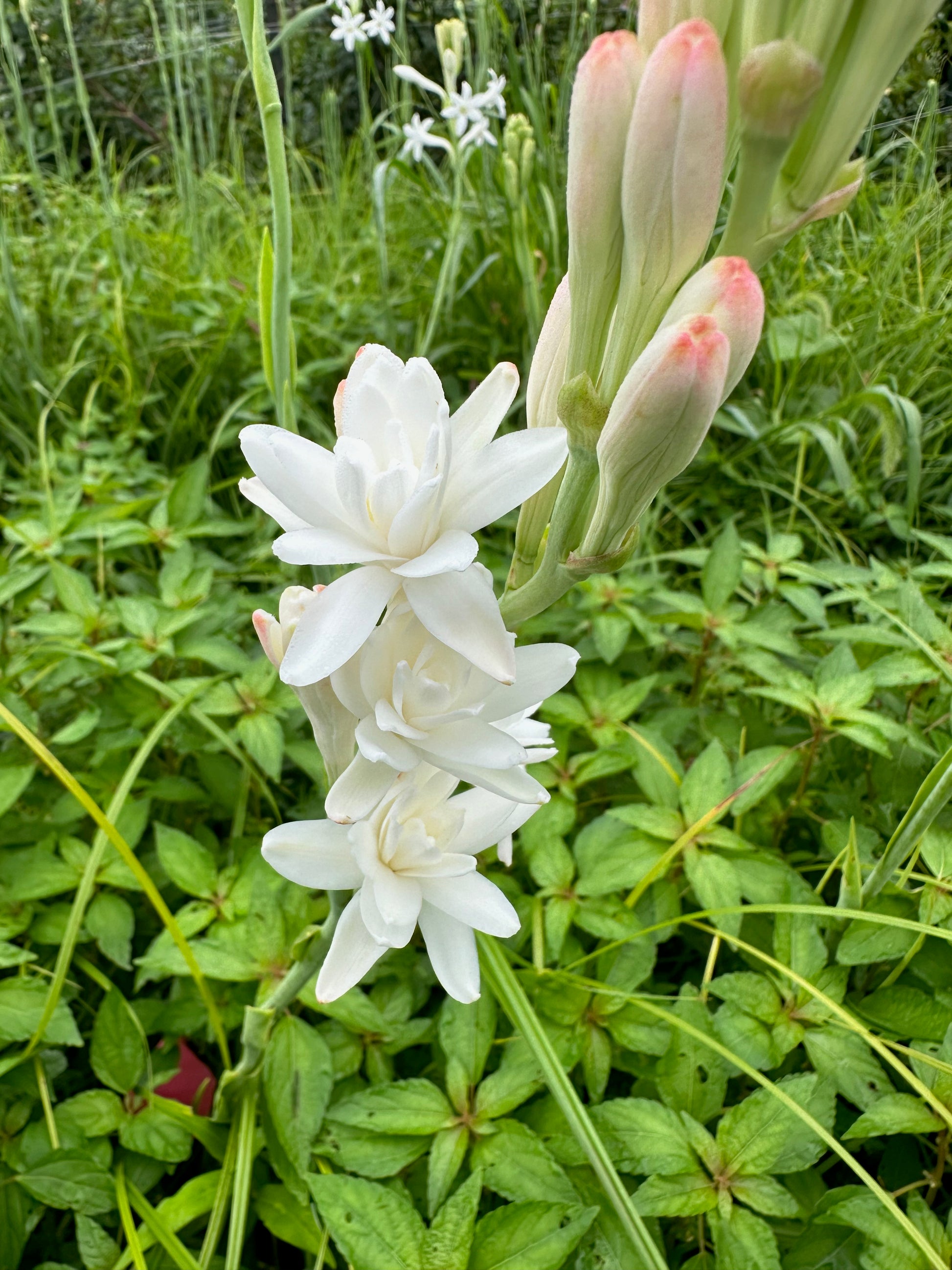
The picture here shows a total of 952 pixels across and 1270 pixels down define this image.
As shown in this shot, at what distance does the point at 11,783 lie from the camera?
3.18 ft

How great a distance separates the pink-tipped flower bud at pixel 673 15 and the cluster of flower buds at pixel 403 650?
193 millimetres

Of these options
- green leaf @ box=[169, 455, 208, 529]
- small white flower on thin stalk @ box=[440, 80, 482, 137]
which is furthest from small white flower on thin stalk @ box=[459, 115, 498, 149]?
green leaf @ box=[169, 455, 208, 529]

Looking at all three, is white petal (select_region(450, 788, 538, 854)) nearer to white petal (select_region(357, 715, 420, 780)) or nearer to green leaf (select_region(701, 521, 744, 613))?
white petal (select_region(357, 715, 420, 780))

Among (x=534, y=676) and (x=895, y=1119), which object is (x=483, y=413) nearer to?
(x=534, y=676)

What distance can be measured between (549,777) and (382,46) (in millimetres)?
4935

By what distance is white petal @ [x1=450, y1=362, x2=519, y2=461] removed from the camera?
0.53 m

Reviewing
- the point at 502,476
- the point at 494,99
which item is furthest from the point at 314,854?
the point at 494,99

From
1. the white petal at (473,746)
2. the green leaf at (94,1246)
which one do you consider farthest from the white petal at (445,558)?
the green leaf at (94,1246)

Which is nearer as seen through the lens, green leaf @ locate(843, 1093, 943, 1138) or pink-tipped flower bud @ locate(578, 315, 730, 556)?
pink-tipped flower bud @ locate(578, 315, 730, 556)

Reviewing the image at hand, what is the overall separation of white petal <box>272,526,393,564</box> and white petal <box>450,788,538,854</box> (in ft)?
0.72

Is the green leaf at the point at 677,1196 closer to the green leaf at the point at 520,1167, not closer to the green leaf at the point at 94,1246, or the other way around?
the green leaf at the point at 520,1167

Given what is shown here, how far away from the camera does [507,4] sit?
3914 millimetres

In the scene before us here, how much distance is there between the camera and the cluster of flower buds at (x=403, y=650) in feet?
1.55

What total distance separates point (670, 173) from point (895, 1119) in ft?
2.58
